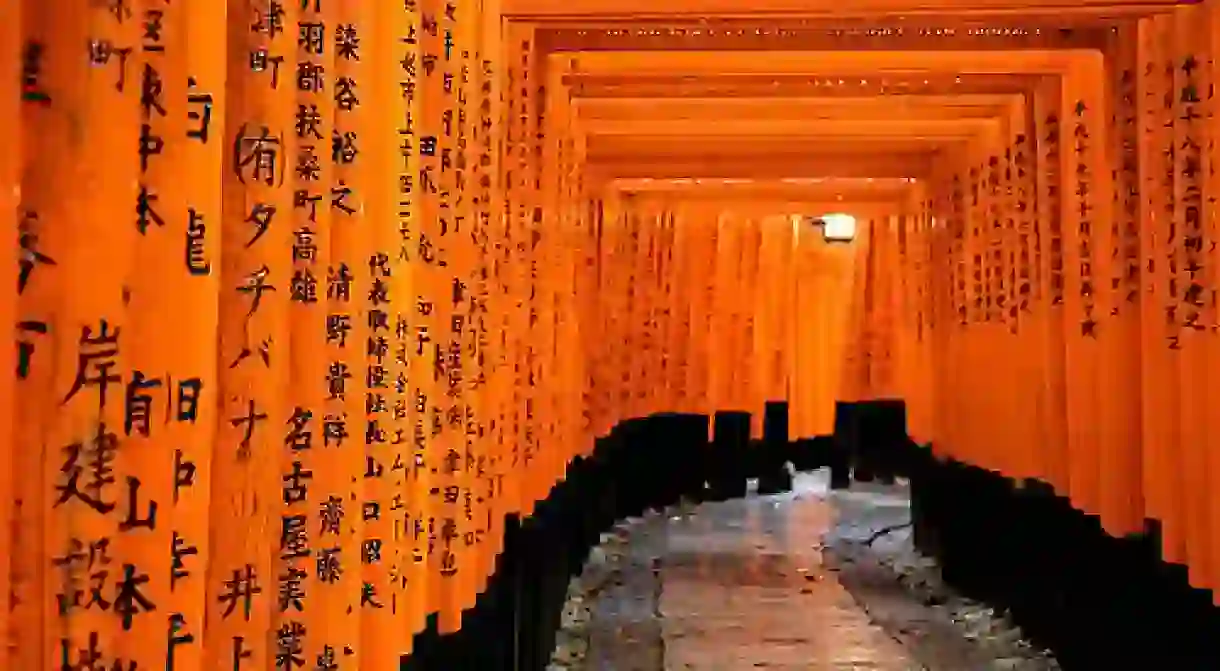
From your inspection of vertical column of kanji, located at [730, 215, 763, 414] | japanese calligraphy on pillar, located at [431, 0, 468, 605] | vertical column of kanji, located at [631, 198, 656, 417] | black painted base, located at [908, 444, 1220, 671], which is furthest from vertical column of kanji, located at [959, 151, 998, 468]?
japanese calligraphy on pillar, located at [431, 0, 468, 605]

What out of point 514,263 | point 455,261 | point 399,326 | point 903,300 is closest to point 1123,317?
point 514,263

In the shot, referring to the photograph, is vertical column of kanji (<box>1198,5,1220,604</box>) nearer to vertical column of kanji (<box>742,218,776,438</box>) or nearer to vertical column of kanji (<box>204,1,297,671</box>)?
vertical column of kanji (<box>204,1,297,671</box>)

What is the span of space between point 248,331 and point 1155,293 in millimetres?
3253

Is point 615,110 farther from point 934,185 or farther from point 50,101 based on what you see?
point 50,101

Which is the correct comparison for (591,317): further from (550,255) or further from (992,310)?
(550,255)

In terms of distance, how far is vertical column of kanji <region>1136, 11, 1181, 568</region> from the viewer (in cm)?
391

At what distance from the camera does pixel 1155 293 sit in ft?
13.1

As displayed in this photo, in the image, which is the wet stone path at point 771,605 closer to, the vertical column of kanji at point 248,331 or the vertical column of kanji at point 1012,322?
the vertical column of kanji at point 1012,322

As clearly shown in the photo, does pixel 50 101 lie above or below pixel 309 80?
below

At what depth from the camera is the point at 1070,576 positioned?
4.89 m

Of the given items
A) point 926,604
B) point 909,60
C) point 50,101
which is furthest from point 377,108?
point 926,604

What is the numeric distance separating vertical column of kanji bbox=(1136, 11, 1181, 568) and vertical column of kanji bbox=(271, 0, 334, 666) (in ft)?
9.66

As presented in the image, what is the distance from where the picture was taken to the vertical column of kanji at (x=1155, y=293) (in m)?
3.91

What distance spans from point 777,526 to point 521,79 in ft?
18.4
